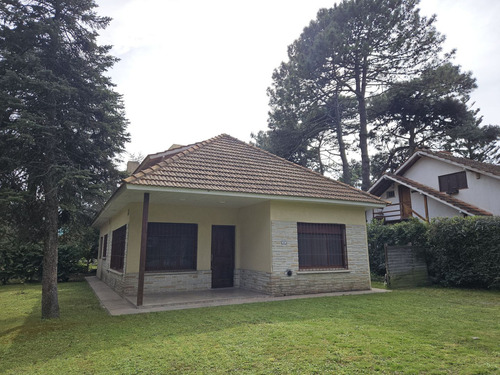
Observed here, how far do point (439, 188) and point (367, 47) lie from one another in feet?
34.7

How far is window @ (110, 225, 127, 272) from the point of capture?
1095 cm

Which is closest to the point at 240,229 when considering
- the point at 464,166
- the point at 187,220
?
the point at 187,220

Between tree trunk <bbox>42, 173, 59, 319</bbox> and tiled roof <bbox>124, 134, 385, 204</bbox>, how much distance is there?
175 cm

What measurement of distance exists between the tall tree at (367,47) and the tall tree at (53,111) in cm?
1681

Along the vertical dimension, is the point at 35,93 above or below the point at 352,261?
above

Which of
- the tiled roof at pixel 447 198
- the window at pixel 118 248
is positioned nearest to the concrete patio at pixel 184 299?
the window at pixel 118 248

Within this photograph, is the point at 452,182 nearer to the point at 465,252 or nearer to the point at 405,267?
the point at 465,252

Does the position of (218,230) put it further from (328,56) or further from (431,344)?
(328,56)

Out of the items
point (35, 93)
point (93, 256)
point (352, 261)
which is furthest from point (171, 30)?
point (93, 256)

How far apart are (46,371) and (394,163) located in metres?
27.7

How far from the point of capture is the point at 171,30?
733cm

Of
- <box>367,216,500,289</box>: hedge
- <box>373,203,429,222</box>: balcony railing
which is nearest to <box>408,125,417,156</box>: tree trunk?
<box>373,203,429,222</box>: balcony railing

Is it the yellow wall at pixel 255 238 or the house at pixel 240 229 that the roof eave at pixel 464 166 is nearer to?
the house at pixel 240 229

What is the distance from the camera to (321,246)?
10766 millimetres
